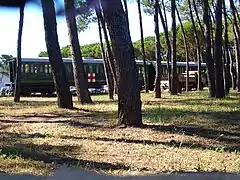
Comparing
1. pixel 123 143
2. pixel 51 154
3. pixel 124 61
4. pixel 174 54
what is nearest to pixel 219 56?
pixel 174 54

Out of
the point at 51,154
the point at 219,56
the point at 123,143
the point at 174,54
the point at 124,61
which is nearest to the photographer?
the point at 51,154

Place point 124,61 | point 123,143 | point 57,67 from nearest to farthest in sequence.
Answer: point 123,143 → point 124,61 → point 57,67

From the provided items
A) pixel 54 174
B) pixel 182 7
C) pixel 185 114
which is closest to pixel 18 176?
pixel 54 174

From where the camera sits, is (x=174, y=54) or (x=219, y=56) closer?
(x=219, y=56)

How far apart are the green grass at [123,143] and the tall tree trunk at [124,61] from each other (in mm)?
446

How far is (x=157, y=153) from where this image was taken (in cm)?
719

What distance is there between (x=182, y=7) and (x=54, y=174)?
3420 centimetres

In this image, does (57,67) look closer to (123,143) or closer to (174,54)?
(123,143)

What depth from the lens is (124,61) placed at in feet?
31.1

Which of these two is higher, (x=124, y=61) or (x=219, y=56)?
(x=219, y=56)

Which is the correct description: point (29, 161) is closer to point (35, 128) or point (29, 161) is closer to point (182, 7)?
point (35, 128)

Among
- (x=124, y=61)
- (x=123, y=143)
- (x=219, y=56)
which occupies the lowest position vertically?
(x=123, y=143)

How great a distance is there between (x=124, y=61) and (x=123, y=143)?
2.08 metres

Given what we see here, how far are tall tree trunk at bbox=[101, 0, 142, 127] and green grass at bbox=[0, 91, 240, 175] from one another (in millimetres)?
446
